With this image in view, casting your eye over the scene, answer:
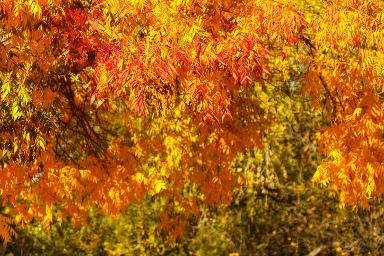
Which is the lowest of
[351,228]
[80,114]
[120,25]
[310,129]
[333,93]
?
[351,228]

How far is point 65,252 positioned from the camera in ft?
54.1

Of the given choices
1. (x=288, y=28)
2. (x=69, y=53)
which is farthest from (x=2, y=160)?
(x=288, y=28)

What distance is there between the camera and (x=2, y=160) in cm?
639

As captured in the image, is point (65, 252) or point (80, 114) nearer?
point (80, 114)

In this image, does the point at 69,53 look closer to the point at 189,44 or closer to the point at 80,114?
the point at 189,44

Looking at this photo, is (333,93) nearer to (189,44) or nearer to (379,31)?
(379,31)

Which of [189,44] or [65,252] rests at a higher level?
[189,44]

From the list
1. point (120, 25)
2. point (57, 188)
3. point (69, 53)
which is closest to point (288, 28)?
point (120, 25)

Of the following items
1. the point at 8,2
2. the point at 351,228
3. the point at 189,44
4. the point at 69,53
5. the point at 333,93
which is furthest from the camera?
the point at 351,228

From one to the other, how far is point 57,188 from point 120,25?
3.02 metres

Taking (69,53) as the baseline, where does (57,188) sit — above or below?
below

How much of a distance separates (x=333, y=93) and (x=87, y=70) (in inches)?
147

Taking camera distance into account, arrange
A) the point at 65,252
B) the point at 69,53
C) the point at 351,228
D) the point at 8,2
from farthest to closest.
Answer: the point at 65,252, the point at 351,228, the point at 69,53, the point at 8,2

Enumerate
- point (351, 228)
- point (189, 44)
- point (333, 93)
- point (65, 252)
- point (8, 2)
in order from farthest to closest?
point (65, 252), point (351, 228), point (333, 93), point (189, 44), point (8, 2)
